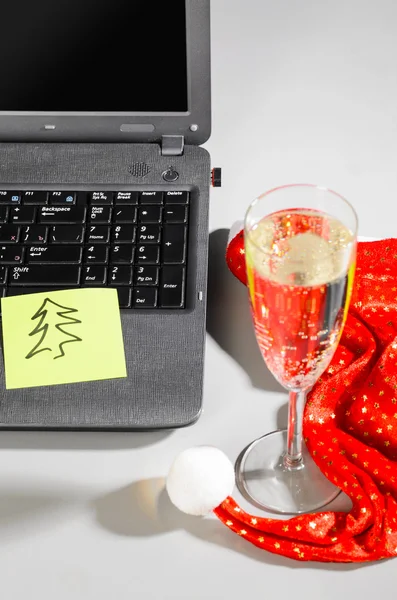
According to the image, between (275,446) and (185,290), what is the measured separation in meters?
0.15

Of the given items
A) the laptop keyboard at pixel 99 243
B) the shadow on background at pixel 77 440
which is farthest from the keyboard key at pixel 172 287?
the shadow on background at pixel 77 440

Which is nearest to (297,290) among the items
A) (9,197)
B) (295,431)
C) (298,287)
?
(298,287)

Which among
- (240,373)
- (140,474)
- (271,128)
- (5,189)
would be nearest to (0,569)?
(140,474)

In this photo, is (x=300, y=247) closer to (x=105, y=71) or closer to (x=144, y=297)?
(x=144, y=297)

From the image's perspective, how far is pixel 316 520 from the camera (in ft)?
1.76

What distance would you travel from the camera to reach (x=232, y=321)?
681 mm

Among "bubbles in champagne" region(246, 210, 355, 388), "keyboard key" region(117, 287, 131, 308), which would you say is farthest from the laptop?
"bubbles in champagne" region(246, 210, 355, 388)

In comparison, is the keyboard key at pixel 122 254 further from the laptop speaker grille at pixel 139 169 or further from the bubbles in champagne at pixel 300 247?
the bubbles in champagne at pixel 300 247

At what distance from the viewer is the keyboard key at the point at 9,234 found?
2.24 feet

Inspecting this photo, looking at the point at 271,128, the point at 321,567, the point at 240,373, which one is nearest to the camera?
the point at 321,567

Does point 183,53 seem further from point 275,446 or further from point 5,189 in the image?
point 275,446

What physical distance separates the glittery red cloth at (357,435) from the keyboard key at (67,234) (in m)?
0.13

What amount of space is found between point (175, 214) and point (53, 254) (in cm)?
11

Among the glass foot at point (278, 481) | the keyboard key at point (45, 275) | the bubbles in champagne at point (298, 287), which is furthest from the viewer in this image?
the keyboard key at point (45, 275)
